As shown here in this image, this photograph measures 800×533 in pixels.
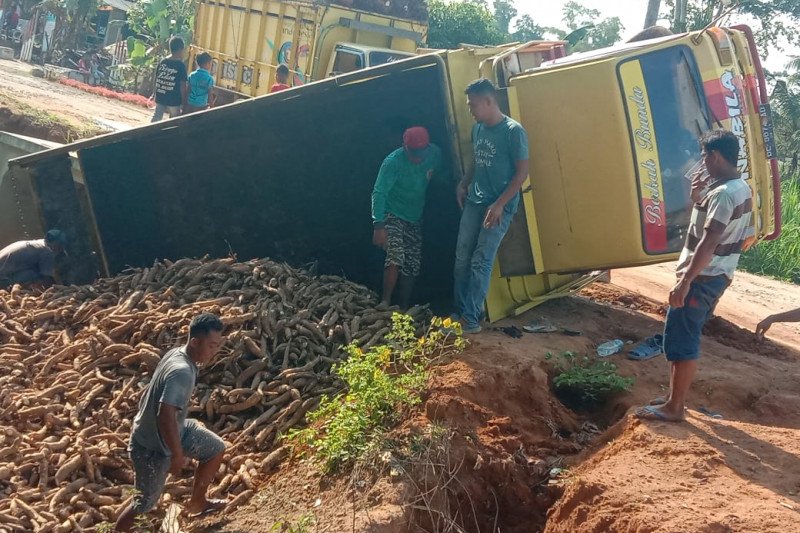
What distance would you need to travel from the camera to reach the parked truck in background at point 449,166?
612cm

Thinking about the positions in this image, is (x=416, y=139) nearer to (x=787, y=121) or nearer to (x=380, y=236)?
(x=380, y=236)

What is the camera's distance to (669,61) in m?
6.12

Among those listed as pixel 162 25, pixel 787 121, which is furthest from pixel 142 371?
pixel 162 25

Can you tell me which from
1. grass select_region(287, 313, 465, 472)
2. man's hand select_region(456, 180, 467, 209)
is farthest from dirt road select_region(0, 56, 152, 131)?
grass select_region(287, 313, 465, 472)

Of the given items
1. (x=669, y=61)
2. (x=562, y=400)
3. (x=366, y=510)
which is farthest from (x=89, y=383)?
(x=669, y=61)

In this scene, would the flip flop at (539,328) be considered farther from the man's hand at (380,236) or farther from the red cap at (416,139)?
the red cap at (416,139)

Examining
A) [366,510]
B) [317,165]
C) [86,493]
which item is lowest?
[86,493]

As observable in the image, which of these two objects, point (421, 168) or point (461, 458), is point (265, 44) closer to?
point (421, 168)

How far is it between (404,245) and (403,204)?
0.35 m

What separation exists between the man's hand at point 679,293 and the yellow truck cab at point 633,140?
1486mm

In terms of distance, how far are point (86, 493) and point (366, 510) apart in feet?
6.38

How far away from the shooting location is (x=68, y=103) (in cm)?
1962

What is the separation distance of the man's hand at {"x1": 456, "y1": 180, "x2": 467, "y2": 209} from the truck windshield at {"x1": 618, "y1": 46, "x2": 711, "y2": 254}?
4.45 ft

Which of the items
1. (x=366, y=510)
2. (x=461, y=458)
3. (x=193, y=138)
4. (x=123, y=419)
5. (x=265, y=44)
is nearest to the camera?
(x=366, y=510)
